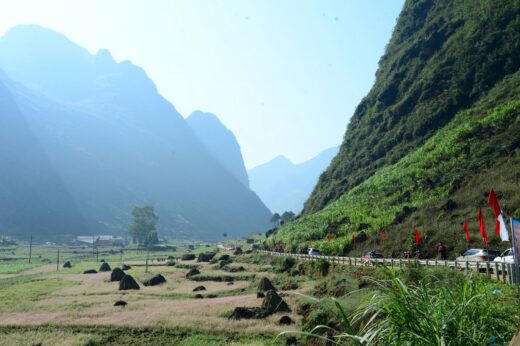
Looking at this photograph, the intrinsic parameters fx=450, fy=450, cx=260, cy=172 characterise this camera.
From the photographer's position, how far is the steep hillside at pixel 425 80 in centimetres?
7419

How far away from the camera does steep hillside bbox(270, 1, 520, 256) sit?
156 ft

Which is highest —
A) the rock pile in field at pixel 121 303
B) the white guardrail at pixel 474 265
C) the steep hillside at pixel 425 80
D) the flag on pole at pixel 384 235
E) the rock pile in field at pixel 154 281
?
the steep hillside at pixel 425 80

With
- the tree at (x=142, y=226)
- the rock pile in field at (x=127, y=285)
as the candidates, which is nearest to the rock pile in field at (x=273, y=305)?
the rock pile in field at (x=127, y=285)

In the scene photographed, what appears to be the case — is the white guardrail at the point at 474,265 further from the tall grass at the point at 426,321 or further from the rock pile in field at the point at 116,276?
the rock pile in field at the point at 116,276

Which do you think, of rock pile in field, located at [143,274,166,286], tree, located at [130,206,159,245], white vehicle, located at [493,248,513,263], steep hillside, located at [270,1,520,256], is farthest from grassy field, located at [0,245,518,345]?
tree, located at [130,206,159,245]

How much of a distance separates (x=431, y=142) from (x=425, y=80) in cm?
2047

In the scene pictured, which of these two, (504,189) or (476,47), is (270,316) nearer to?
(504,189)

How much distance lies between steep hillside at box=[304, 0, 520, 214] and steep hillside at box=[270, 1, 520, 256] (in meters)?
0.22

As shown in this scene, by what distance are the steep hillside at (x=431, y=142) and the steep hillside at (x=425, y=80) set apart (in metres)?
0.22

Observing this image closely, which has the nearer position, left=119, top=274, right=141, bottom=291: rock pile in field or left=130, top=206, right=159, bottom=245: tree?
left=119, top=274, right=141, bottom=291: rock pile in field

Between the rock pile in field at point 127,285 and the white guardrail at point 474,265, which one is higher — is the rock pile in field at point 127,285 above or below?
below

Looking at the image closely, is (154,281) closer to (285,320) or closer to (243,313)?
(243,313)

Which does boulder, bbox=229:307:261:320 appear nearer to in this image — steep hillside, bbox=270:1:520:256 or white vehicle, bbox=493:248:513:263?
white vehicle, bbox=493:248:513:263

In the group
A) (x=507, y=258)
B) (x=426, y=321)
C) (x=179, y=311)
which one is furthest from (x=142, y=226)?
(x=426, y=321)
